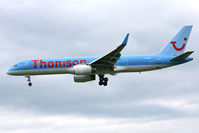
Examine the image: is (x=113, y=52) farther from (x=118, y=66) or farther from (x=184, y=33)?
(x=184, y=33)

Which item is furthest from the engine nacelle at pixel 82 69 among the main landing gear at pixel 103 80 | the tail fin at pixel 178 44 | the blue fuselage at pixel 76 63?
the tail fin at pixel 178 44

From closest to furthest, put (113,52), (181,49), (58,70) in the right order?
(113,52) → (58,70) → (181,49)

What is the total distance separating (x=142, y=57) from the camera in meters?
42.3

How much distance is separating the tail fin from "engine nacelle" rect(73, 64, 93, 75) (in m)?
10.1

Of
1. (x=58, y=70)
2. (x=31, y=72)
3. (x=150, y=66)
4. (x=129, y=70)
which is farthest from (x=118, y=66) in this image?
(x=31, y=72)

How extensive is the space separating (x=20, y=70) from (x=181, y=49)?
20820 millimetres

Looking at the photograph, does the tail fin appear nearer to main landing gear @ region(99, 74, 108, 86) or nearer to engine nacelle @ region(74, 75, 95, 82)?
main landing gear @ region(99, 74, 108, 86)

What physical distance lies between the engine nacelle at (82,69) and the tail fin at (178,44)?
10.1 meters

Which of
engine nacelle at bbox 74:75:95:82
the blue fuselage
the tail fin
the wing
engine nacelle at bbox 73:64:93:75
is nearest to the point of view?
the wing

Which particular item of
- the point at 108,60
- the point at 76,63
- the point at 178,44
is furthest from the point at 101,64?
the point at 178,44

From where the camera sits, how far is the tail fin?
4400cm

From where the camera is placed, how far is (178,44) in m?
45.0

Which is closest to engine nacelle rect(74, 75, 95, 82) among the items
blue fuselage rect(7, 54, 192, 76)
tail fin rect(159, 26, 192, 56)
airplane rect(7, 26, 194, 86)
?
airplane rect(7, 26, 194, 86)

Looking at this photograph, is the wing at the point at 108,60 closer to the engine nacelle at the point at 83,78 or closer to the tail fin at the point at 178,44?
the engine nacelle at the point at 83,78
